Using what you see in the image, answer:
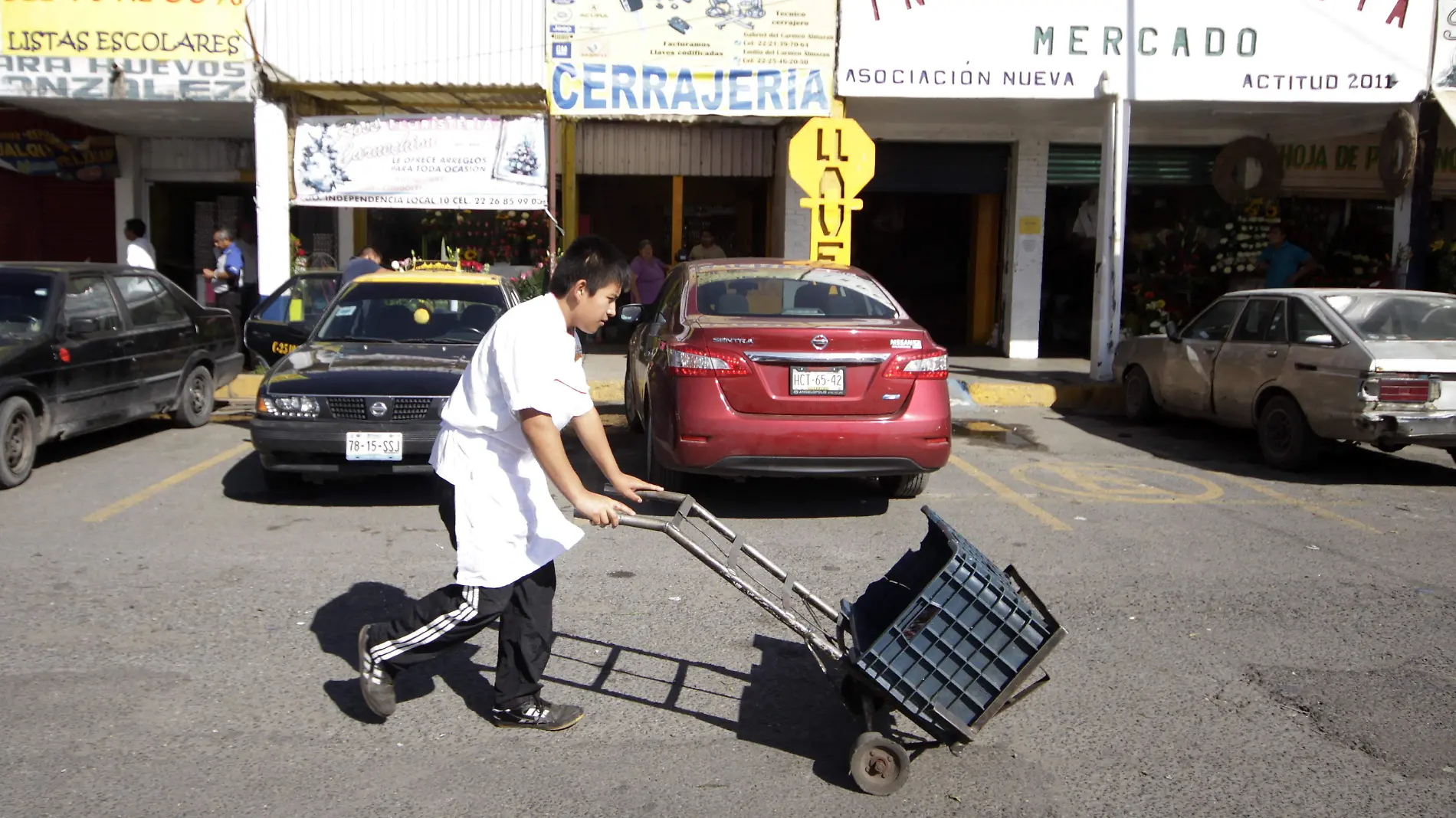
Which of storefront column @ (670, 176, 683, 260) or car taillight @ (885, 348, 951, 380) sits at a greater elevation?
storefront column @ (670, 176, 683, 260)

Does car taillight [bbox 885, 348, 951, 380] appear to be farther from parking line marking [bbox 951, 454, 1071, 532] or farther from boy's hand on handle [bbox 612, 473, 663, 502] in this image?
boy's hand on handle [bbox 612, 473, 663, 502]

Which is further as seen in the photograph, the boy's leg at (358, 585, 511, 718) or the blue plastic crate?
the boy's leg at (358, 585, 511, 718)

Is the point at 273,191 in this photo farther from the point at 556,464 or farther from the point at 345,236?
the point at 556,464

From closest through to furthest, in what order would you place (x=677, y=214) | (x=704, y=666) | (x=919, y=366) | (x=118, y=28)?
(x=704, y=666) → (x=919, y=366) → (x=118, y=28) → (x=677, y=214)

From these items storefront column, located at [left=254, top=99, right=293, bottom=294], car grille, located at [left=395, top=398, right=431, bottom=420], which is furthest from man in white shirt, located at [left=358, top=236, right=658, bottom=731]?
storefront column, located at [left=254, top=99, right=293, bottom=294]

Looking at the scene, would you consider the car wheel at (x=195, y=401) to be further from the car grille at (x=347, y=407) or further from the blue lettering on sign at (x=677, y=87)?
the blue lettering on sign at (x=677, y=87)

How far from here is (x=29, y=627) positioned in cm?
508

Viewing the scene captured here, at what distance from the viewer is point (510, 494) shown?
395cm

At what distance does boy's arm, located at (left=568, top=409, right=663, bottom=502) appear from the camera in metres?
3.89

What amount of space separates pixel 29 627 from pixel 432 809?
260 cm

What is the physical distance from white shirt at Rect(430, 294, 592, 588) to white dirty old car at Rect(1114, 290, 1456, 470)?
258 inches

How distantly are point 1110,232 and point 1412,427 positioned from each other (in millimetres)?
5396

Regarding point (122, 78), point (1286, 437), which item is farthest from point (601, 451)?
point (122, 78)

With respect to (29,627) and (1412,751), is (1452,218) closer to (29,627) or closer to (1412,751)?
(1412,751)
